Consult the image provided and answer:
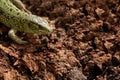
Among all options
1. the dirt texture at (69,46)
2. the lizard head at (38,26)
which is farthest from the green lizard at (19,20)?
the dirt texture at (69,46)

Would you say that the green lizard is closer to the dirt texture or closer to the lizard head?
the lizard head

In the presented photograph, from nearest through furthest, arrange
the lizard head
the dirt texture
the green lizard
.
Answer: the dirt texture
the lizard head
the green lizard

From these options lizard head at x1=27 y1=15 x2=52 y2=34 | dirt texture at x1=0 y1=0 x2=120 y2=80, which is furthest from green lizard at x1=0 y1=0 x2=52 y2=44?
dirt texture at x1=0 y1=0 x2=120 y2=80

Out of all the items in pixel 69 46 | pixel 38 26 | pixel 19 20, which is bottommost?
pixel 69 46

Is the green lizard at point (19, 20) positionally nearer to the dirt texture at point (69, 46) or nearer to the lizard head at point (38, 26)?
the lizard head at point (38, 26)

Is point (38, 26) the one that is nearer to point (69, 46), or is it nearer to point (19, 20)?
point (19, 20)

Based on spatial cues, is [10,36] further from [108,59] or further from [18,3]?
[108,59]

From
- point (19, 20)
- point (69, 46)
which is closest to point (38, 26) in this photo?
point (19, 20)
